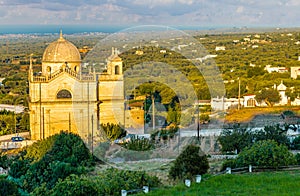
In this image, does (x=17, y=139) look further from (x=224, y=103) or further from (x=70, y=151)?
(x=224, y=103)

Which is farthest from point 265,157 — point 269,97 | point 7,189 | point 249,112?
point 269,97

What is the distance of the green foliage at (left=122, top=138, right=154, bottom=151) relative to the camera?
41.7 ft

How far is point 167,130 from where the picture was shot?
15375mm

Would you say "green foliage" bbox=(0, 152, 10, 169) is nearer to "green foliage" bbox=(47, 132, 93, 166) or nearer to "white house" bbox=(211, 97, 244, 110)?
"green foliage" bbox=(47, 132, 93, 166)

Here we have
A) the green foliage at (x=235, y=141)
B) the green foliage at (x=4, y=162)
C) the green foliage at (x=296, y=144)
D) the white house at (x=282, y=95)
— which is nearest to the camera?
the green foliage at (x=4, y=162)

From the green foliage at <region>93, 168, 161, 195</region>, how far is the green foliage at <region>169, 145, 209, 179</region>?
473 millimetres

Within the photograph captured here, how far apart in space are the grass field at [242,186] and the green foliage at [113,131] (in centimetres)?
647

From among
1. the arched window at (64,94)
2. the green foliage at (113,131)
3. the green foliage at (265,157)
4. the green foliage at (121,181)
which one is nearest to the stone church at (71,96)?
Result: the arched window at (64,94)

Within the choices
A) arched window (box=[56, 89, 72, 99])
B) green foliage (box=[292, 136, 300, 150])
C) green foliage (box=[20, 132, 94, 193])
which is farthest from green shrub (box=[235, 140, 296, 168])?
arched window (box=[56, 89, 72, 99])

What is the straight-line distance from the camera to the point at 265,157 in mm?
9367

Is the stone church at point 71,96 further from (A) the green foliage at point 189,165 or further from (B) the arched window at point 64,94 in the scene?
(A) the green foliage at point 189,165

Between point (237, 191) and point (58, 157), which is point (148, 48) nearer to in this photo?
point (58, 157)

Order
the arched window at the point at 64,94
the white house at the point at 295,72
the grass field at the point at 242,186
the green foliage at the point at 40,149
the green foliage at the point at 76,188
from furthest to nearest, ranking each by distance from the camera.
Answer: the white house at the point at 295,72 → the arched window at the point at 64,94 → the green foliage at the point at 40,149 → the green foliage at the point at 76,188 → the grass field at the point at 242,186

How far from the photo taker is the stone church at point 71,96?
1531 cm
